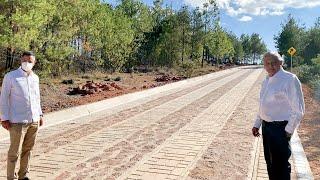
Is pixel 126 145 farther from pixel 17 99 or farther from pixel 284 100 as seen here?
pixel 284 100

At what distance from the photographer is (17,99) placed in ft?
19.6

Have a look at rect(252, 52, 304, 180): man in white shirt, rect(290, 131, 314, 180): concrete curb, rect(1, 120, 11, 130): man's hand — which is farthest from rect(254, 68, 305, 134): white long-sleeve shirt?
rect(1, 120, 11, 130): man's hand

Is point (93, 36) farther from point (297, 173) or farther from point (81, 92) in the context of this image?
point (297, 173)

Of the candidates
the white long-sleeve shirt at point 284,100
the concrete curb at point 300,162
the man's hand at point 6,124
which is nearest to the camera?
the white long-sleeve shirt at point 284,100

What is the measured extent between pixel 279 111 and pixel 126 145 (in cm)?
488

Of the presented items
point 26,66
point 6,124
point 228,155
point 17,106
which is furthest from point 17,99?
point 228,155

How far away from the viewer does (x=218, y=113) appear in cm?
1526

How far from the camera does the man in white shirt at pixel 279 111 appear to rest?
193 inches

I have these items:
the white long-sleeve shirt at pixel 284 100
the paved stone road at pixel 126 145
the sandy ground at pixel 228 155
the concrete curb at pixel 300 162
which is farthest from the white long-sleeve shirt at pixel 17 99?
the concrete curb at pixel 300 162

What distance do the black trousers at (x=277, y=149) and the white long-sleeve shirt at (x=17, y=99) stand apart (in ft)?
10.7

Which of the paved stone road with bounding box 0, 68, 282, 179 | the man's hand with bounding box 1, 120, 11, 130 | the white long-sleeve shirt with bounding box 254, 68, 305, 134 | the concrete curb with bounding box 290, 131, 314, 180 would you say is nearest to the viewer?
the white long-sleeve shirt with bounding box 254, 68, 305, 134

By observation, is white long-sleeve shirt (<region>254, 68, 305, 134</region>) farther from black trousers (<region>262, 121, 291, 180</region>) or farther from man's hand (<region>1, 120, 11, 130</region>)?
man's hand (<region>1, 120, 11, 130</region>)

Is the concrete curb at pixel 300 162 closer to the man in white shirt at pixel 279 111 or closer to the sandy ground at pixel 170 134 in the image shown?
the sandy ground at pixel 170 134

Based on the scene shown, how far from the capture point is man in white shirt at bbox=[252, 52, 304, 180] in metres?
4.91
